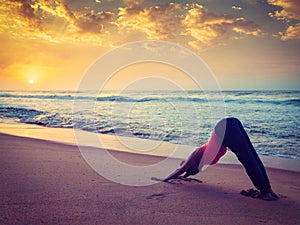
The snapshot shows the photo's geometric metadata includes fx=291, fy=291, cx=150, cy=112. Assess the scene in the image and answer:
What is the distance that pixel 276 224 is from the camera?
329cm

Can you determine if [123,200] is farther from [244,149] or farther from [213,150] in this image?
[244,149]

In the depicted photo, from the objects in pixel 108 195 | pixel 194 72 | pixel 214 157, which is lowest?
pixel 108 195

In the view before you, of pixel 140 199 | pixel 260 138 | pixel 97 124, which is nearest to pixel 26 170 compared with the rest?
pixel 140 199

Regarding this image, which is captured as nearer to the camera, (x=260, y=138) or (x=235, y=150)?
(x=235, y=150)

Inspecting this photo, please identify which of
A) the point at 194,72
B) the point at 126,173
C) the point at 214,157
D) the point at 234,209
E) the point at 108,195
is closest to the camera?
the point at 234,209

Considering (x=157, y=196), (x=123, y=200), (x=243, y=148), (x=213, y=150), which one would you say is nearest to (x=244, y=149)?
(x=243, y=148)

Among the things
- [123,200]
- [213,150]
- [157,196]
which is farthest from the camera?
[213,150]

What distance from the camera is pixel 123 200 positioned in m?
3.90

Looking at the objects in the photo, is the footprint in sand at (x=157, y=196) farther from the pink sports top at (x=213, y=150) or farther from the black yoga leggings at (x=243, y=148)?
the black yoga leggings at (x=243, y=148)

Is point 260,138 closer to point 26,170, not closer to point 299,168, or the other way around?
point 299,168

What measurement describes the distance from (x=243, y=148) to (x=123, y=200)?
186 cm

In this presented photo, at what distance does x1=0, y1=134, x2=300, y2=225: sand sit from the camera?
3297mm

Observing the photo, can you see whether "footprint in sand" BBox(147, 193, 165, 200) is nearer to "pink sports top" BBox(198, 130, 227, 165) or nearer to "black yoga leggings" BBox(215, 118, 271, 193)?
"pink sports top" BBox(198, 130, 227, 165)

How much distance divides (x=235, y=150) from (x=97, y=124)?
41.1 ft
